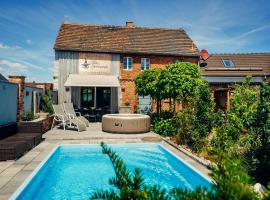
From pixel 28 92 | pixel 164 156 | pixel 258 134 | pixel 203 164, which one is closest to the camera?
pixel 258 134

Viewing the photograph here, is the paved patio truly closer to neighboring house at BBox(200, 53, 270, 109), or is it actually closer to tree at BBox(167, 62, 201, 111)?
tree at BBox(167, 62, 201, 111)

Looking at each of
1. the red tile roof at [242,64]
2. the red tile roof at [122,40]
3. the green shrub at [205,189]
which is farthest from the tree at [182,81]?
the green shrub at [205,189]

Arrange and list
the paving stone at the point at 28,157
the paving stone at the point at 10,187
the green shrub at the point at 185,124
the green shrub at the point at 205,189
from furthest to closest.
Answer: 1. the green shrub at the point at 185,124
2. the paving stone at the point at 28,157
3. the paving stone at the point at 10,187
4. the green shrub at the point at 205,189

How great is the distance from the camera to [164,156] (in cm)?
1228

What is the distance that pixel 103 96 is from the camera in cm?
2728

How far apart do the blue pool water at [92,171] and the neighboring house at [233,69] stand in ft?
42.0

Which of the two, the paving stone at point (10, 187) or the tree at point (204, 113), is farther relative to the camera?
the tree at point (204, 113)

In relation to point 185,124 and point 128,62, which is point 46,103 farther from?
point 185,124

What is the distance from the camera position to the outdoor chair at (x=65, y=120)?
57.5 feet

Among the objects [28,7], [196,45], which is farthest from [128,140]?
[196,45]

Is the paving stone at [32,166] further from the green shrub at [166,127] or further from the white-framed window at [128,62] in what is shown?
the white-framed window at [128,62]

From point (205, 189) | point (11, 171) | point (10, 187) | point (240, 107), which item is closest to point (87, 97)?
point (11, 171)

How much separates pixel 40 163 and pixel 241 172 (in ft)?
29.8

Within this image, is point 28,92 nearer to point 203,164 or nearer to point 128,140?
point 128,140
